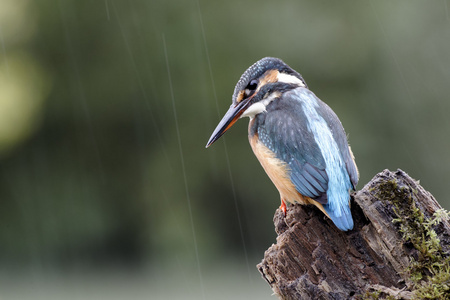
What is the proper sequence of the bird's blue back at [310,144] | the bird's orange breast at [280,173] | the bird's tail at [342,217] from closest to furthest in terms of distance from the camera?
the bird's tail at [342,217], the bird's blue back at [310,144], the bird's orange breast at [280,173]

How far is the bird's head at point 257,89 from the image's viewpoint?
3.15 m

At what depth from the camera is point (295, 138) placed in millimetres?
2863

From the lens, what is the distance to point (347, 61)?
32.1 feet

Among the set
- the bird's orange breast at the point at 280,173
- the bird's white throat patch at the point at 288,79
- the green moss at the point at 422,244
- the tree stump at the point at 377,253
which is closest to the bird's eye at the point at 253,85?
the bird's white throat patch at the point at 288,79

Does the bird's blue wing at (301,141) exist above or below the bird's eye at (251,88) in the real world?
below

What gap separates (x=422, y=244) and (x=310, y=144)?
2.66ft

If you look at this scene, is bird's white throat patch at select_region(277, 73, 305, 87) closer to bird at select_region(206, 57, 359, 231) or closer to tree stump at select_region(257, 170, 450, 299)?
bird at select_region(206, 57, 359, 231)

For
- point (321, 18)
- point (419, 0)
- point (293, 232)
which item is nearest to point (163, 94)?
point (321, 18)

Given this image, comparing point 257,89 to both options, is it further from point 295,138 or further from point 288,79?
point 295,138

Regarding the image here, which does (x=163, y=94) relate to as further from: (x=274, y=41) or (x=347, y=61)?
(x=347, y=61)

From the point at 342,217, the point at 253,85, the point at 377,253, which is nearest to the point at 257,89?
the point at 253,85

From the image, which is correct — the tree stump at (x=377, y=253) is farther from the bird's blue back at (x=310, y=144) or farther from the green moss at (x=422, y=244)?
the bird's blue back at (x=310, y=144)

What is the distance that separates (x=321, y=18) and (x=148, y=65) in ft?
10.5

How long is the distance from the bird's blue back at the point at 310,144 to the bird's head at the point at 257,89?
6 cm
